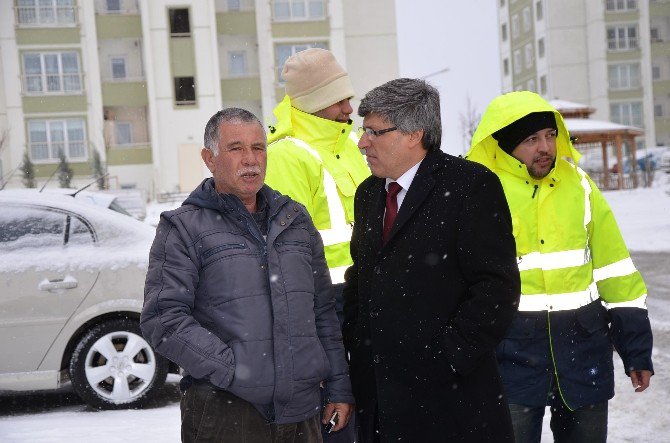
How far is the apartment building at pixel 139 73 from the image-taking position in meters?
38.0

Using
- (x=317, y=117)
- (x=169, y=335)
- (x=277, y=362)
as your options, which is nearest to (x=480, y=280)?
(x=277, y=362)

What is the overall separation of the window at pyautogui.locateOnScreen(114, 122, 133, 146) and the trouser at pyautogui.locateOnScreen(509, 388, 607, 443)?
123 ft

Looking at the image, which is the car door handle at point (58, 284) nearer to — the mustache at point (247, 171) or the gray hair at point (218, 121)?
the gray hair at point (218, 121)

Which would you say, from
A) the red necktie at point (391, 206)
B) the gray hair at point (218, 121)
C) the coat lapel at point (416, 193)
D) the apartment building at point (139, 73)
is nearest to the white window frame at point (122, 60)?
the apartment building at point (139, 73)

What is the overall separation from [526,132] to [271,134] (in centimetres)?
120

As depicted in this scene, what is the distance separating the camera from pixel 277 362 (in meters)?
2.95

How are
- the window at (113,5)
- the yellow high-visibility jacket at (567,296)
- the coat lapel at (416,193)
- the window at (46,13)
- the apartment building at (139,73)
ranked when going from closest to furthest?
the coat lapel at (416,193), the yellow high-visibility jacket at (567,296), the apartment building at (139,73), the window at (46,13), the window at (113,5)

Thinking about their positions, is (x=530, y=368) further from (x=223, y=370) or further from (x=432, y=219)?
(x=223, y=370)

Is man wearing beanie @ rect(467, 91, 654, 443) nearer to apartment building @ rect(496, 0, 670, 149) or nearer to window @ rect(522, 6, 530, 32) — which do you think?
apartment building @ rect(496, 0, 670, 149)

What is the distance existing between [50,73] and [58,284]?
34.9 metres

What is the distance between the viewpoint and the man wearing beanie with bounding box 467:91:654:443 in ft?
11.7

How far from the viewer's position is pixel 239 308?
116 inches

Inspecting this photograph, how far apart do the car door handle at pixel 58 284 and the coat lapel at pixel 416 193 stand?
4.18 metres

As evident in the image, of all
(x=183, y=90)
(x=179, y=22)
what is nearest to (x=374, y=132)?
(x=183, y=90)
